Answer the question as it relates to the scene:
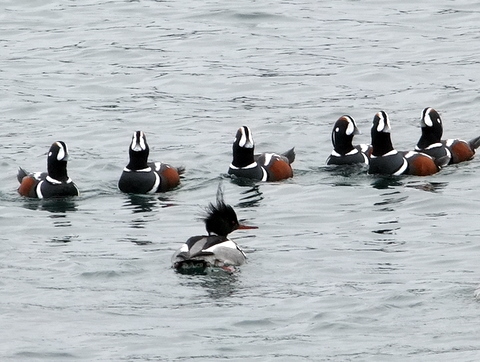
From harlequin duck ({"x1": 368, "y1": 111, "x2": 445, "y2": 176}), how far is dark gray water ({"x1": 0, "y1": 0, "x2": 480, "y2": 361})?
23 centimetres

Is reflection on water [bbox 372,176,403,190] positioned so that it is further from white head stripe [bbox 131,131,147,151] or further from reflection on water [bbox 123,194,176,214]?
white head stripe [bbox 131,131,147,151]

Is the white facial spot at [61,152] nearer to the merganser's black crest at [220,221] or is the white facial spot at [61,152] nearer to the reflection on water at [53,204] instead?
the reflection on water at [53,204]

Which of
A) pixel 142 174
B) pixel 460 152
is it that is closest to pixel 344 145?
pixel 460 152

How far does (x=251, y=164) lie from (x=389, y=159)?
190 centimetres

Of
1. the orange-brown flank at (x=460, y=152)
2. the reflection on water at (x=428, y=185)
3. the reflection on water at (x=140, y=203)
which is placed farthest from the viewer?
the orange-brown flank at (x=460, y=152)

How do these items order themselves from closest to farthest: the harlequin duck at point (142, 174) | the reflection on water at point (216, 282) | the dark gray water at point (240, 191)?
the dark gray water at point (240, 191), the reflection on water at point (216, 282), the harlequin duck at point (142, 174)

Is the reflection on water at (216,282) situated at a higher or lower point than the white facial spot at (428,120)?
lower

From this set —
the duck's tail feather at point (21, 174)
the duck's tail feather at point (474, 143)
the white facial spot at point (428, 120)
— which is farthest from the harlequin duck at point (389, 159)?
the duck's tail feather at point (21, 174)

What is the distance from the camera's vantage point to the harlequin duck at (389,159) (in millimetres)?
19938

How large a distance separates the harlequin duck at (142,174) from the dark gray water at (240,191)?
20 centimetres

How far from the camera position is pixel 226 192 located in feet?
63.6

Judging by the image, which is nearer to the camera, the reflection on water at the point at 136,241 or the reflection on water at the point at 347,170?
the reflection on water at the point at 136,241

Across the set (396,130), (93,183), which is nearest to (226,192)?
(93,183)

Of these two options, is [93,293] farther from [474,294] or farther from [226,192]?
[226,192]
